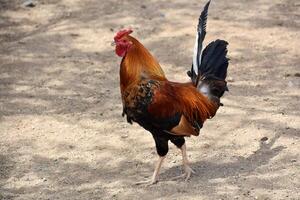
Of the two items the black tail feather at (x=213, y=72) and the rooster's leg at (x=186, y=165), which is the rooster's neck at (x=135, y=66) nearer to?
the black tail feather at (x=213, y=72)

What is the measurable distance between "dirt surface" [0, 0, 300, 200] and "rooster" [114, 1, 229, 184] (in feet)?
2.06

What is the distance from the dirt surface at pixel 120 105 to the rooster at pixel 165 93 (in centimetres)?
63

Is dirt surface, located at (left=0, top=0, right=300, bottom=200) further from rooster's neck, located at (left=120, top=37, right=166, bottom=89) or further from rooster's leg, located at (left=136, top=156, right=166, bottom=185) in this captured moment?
→ rooster's neck, located at (left=120, top=37, right=166, bottom=89)

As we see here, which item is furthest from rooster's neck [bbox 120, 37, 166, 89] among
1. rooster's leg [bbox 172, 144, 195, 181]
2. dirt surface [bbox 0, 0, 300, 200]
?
dirt surface [bbox 0, 0, 300, 200]

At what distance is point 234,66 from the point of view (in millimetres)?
9641

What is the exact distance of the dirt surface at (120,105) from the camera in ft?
21.8

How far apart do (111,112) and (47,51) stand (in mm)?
2547

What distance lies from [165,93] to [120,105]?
238 centimetres

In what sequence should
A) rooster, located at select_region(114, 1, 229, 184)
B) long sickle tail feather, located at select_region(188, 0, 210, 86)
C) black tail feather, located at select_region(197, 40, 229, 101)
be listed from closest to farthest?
rooster, located at select_region(114, 1, 229, 184) → black tail feather, located at select_region(197, 40, 229, 101) → long sickle tail feather, located at select_region(188, 0, 210, 86)

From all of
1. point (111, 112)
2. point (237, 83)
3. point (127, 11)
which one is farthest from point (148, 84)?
point (127, 11)

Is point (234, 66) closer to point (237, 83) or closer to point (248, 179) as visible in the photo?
point (237, 83)

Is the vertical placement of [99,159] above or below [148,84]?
below

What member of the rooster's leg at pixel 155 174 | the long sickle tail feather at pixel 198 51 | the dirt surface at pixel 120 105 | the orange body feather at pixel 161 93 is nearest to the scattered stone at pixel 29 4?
the dirt surface at pixel 120 105

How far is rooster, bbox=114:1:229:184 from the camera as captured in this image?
6230 millimetres
